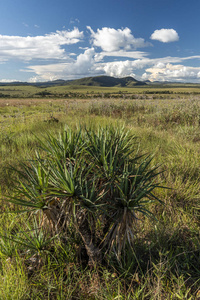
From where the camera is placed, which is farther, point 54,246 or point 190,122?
point 190,122

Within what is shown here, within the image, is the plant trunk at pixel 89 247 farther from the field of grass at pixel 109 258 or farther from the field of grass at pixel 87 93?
the field of grass at pixel 87 93

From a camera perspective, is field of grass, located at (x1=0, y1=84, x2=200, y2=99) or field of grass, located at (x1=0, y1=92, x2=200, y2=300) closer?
field of grass, located at (x1=0, y1=92, x2=200, y2=300)

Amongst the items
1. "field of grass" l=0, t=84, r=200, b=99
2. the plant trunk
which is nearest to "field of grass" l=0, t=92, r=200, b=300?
the plant trunk

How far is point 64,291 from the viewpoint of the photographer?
63.9 inches

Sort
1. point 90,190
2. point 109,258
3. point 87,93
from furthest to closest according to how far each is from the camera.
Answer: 1. point 87,93
2. point 109,258
3. point 90,190

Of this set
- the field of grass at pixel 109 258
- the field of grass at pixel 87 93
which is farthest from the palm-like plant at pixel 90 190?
the field of grass at pixel 87 93

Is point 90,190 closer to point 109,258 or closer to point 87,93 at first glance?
point 109,258

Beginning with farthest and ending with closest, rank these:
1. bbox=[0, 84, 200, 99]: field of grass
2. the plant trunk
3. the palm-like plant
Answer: bbox=[0, 84, 200, 99]: field of grass
the plant trunk
the palm-like plant

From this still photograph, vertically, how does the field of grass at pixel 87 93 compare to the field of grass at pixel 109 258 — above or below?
above

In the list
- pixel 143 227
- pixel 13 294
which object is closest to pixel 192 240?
pixel 143 227

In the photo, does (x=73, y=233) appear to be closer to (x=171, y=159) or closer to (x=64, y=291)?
(x=64, y=291)

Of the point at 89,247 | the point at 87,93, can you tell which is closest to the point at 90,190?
the point at 89,247

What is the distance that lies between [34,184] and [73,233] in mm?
869

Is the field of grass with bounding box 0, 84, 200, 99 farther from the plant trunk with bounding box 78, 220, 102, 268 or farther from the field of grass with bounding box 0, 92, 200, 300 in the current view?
the plant trunk with bounding box 78, 220, 102, 268
